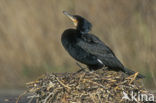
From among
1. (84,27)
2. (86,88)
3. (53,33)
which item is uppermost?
(53,33)

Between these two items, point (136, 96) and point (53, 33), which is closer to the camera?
point (136, 96)

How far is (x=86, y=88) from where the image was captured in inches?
292

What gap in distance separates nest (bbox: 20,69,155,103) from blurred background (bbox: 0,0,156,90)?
5.17m

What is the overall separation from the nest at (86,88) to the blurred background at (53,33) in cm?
517

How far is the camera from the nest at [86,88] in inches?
290

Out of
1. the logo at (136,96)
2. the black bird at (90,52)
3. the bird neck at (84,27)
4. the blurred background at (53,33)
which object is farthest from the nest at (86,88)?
the blurred background at (53,33)

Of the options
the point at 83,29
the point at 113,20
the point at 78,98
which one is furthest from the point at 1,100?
the point at 113,20

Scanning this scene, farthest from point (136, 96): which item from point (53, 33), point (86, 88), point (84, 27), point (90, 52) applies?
point (53, 33)

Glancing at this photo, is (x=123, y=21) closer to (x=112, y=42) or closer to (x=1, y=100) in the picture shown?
(x=112, y=42)

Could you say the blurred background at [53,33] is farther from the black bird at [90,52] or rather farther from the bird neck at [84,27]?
the black bird at [90,52]

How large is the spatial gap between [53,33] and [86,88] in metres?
5.78

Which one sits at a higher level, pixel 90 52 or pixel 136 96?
pixel 90 52

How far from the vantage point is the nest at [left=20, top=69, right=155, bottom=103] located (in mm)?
7371

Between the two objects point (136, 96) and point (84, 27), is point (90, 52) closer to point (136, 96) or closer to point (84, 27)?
point (84, 27)
